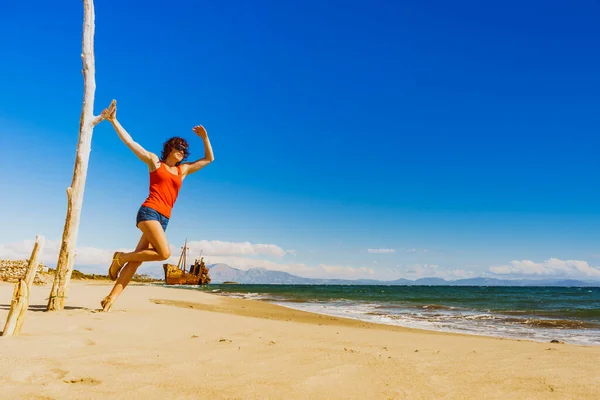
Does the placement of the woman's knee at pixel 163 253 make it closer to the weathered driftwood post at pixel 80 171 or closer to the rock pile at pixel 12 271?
the weathered driftwood post at pixel 80 171

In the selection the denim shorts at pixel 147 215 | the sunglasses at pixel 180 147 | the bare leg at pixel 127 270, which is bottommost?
the bare leg at pixel 127 270

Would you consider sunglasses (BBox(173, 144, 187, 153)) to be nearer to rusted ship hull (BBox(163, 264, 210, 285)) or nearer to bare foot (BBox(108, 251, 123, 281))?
bare foot (BBox(108, 251, 123, 281))

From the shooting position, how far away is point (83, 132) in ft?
17.5

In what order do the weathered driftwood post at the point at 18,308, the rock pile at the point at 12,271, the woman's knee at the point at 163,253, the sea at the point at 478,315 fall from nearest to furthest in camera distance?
the weathered driftwood post at the point at 18,308
the woman's knee at the point at 163,253
the sea at the point at 478,315
the rock pile at the point at 12,271

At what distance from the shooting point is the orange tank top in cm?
459

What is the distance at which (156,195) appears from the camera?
182 inches

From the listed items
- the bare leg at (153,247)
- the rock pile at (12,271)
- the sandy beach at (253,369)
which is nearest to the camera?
the sandy beach at (253,369)

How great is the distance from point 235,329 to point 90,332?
1.44 metres

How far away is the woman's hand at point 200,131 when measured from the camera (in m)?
5.05

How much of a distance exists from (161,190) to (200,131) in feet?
3.02

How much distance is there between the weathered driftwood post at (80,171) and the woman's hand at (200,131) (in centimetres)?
120

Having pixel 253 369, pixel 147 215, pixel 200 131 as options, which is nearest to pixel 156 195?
pixel 147 215

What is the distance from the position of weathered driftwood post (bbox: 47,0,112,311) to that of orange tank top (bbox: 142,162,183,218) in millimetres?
1241

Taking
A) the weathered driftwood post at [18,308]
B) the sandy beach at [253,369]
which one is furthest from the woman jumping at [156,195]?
the weathered driftwood post at [18,308]
